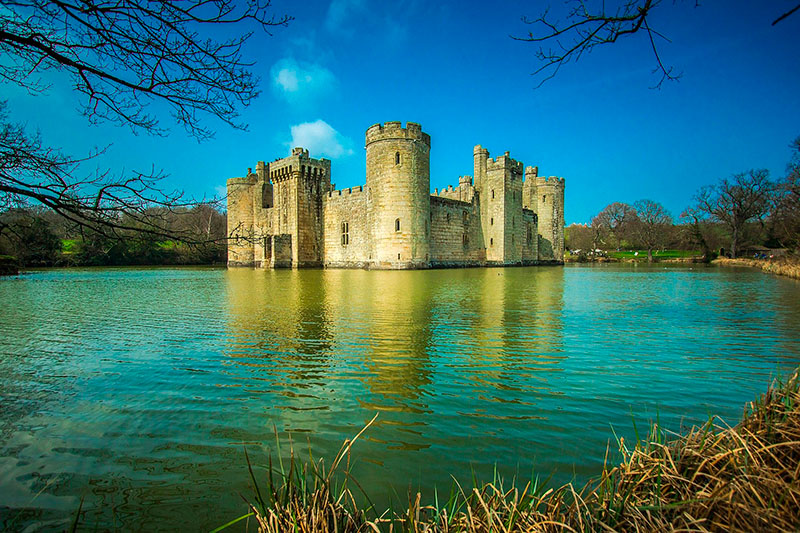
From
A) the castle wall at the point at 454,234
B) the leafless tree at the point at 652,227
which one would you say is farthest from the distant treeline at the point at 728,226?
the castle wall at the point at 454,234

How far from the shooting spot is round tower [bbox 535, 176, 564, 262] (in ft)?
143

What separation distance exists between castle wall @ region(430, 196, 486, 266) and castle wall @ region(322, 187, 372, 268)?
5.04 metres

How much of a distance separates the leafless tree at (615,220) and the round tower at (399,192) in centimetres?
5218

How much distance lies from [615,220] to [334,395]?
267ft

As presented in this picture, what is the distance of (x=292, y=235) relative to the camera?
34000 millimetres

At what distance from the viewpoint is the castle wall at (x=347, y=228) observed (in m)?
31.9

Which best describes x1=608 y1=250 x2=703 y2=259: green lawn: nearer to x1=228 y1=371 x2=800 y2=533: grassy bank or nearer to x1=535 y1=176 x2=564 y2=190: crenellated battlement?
x1=535 y1=176 x2=564 y2=190: crenellated battlement

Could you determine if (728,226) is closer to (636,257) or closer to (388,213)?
(636,257)

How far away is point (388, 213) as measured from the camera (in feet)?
92.7

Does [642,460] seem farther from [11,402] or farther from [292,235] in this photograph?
[292,235]

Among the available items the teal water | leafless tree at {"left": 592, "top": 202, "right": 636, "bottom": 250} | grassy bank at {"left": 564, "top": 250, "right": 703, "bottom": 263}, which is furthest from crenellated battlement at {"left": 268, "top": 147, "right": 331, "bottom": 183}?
leafless tree at {"left": 592, "top": 202, "right": 636, "bottom": 250}

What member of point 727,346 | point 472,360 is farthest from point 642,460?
point 727,346

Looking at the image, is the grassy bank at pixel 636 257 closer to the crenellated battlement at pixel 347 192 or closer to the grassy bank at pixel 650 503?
the crenellated battlement at pixel 347 192

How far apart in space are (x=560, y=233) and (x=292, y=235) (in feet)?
89.3
